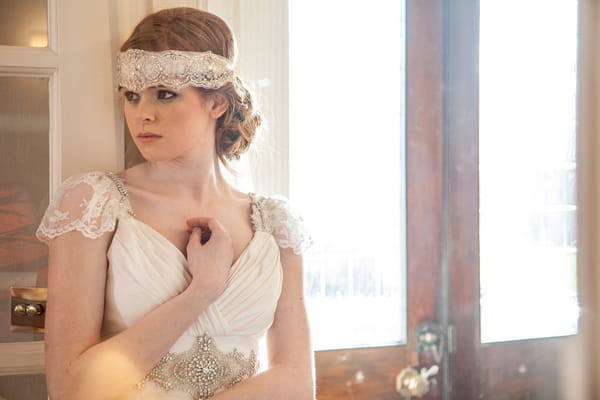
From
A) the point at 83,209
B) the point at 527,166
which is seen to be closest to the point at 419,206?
the point at 527,166

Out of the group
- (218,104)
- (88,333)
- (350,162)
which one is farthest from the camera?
(350,162)

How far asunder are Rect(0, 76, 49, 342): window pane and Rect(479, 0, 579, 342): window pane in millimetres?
912

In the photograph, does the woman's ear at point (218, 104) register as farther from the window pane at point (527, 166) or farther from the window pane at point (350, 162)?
the window pane at point (527, 166)

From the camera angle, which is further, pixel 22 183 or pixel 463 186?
pixel 463 186

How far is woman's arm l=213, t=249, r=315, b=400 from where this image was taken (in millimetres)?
1013

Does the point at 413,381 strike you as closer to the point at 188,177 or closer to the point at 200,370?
the point at 200,370

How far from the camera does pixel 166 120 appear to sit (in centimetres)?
97

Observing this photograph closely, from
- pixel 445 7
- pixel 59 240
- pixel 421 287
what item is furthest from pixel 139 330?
pixel 445 7

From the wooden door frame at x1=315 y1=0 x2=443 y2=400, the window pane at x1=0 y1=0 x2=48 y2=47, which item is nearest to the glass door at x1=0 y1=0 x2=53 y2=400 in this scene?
the window pane at x1=0 y1=0 x2=48 y2=47

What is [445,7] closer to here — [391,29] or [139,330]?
[391,29]

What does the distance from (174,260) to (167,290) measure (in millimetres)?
45

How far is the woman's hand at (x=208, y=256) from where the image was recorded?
0.96 m

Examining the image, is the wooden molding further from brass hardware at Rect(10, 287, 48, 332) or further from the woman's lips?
the woman's lips

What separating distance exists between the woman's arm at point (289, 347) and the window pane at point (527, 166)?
1.90ft
